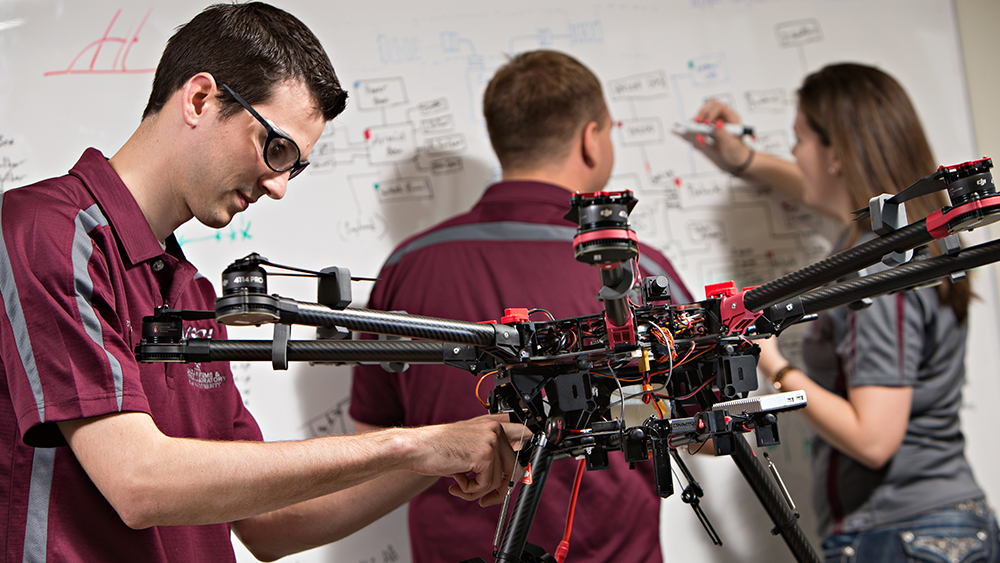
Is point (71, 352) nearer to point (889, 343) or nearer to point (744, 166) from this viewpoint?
point (889, 343)

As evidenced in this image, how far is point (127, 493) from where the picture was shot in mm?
818

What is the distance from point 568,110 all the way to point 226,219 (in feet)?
2.95

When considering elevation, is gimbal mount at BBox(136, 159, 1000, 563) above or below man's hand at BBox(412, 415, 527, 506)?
above

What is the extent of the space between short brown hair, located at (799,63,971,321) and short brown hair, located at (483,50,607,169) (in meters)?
0.73

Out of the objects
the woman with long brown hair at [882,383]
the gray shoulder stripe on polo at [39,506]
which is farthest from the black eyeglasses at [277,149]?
the woman with long brown hair at [882,383]

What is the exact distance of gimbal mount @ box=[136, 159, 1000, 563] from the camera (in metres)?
0.78

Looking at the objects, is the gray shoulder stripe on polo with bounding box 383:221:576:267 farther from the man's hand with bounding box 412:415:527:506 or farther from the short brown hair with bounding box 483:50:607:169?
the man's hand with bounding box 412:415:527:506

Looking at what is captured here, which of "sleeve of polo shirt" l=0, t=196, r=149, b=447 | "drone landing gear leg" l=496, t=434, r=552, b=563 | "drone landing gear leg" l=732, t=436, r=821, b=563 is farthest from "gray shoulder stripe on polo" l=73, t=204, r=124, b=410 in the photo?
"drone landing gear leg" l=732, t=436, r=821, b=563

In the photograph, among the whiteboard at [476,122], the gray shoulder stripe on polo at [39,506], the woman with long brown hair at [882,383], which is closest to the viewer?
the gray shoulder stripe on polo at [39,506]

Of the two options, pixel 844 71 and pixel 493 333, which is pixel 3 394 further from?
pixel 844 71

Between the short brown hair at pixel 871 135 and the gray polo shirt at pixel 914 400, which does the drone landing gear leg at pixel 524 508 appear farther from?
the short brown hair at pixel 871 135

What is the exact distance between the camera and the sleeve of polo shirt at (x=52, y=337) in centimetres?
83

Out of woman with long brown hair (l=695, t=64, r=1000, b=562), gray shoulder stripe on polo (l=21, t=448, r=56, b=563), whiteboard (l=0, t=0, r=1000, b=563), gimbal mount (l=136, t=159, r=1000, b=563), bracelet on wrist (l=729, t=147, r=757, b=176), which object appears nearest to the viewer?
gimbal mount (l=136, t=159, r=1000, b=563)

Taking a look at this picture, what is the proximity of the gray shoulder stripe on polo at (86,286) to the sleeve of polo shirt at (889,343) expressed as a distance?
164 centimetres
